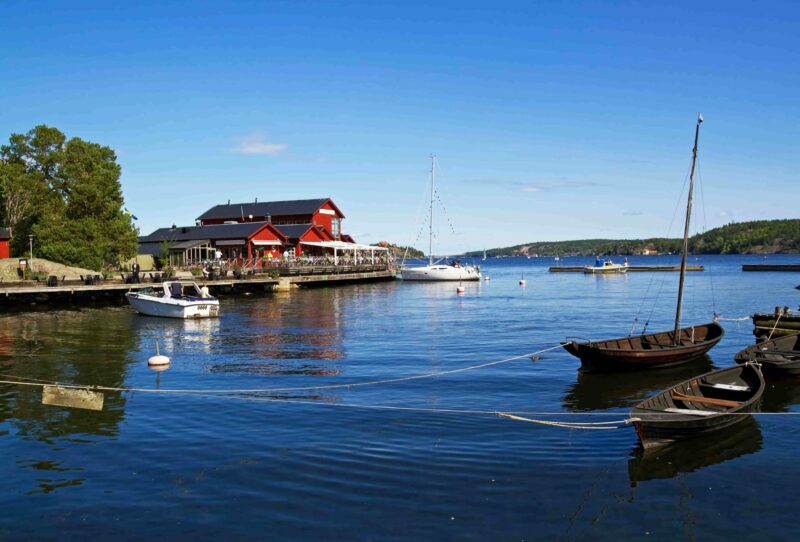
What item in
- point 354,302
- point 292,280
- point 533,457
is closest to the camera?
point 533,457

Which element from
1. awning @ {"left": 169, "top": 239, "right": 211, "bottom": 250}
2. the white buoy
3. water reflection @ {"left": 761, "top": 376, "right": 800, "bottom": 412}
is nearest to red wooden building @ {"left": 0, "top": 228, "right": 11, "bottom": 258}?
awning @ {"left": 169, "top": 239, "right": 211, "bottom": 250}

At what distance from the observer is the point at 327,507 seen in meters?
10.4

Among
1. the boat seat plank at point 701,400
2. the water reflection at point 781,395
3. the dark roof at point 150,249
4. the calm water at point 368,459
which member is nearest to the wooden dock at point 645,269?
the dark roof at point 150,249

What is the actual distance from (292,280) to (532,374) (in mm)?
48722

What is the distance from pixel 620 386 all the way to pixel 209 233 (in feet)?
210

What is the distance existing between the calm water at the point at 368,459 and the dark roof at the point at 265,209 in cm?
6025

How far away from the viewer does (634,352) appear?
70.0ft

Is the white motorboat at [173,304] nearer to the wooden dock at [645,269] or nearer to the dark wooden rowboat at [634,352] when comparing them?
the dark wooden rowboat at [634,352]

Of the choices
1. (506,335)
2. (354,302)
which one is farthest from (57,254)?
(506,335)

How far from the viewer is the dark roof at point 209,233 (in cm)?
7338

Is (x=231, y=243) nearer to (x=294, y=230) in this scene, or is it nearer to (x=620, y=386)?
(x=294, y=230)

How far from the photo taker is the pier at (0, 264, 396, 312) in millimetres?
45531

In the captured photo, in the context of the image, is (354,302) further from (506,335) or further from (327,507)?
(327,507)

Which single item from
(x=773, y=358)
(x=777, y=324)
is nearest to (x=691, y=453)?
(x=773, y=358)
